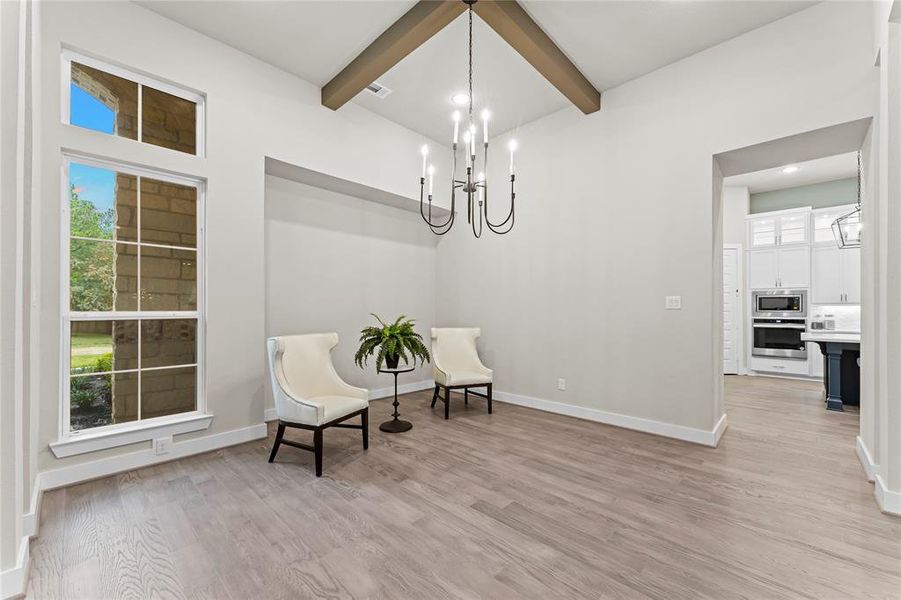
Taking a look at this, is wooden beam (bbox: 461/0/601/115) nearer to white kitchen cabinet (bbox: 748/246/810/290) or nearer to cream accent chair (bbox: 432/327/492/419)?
cream accent chair (bbox: 432/327/492/419)

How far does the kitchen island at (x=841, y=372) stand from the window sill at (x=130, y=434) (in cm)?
643

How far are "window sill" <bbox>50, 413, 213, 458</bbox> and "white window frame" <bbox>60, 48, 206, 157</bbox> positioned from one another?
2.10 meters

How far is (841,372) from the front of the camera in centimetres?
436

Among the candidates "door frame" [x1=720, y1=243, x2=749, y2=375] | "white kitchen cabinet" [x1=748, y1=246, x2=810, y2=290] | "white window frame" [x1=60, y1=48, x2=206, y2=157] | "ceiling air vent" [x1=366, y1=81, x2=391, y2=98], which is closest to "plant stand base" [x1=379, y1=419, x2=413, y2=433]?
"white window frame" [x1=60, y1=48, x2=206, y2=157]

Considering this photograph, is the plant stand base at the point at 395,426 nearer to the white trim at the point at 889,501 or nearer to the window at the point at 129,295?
the window at the point at 129,295

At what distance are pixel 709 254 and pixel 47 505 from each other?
501cm

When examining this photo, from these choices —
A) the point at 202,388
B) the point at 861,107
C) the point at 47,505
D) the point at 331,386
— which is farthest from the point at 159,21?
the point at 861,107

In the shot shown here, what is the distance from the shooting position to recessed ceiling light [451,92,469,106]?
3955 mm

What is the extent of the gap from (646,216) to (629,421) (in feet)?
6.54

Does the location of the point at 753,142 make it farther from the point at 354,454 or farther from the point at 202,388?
the point at 202,388

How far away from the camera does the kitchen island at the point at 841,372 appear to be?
4281 millimetres

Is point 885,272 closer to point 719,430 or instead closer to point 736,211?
point 719,430

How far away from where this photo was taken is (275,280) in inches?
157

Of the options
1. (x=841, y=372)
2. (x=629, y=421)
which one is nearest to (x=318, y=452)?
(x=629, y=421)
